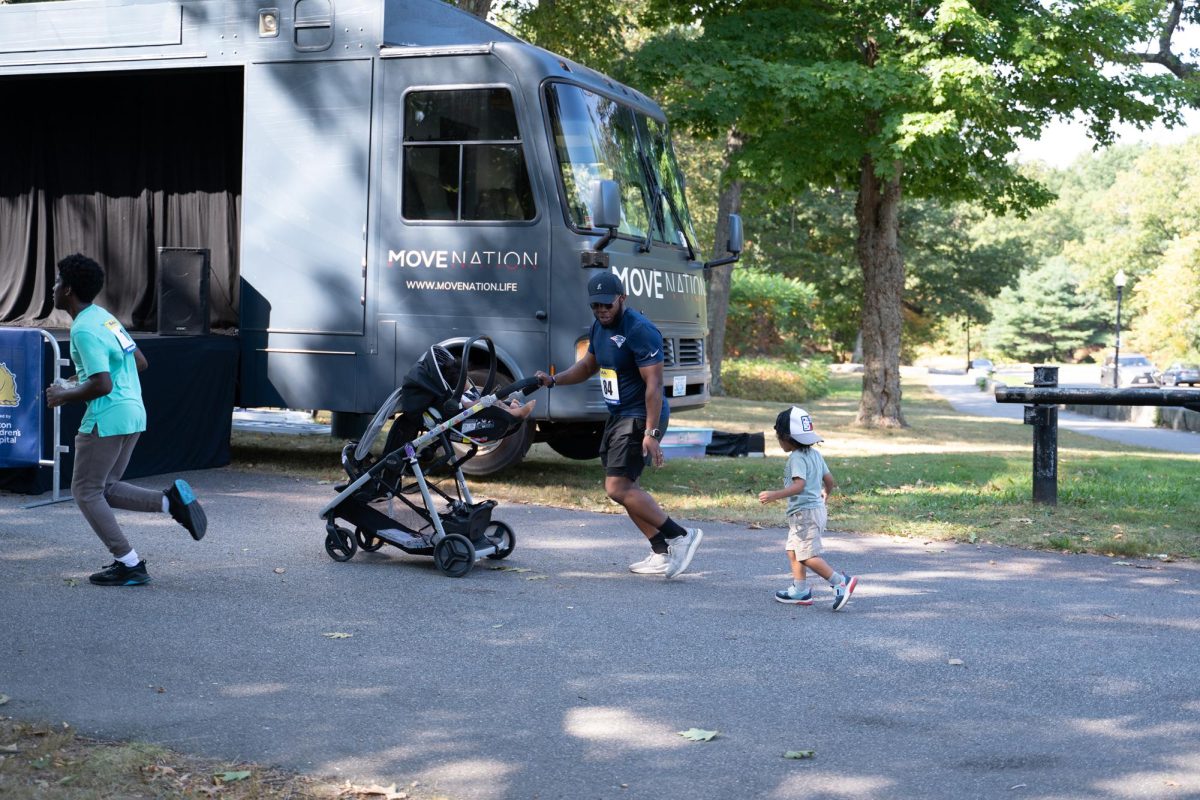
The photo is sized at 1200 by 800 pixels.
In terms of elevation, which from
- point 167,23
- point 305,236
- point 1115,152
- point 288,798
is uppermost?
point 1115,152

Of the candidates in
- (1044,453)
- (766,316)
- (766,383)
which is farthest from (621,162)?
(766,316)

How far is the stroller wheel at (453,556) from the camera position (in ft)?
25.6

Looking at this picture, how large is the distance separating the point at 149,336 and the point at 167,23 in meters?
2.78

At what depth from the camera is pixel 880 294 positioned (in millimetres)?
21406

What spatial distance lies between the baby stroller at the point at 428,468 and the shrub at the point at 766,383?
77.6 feet

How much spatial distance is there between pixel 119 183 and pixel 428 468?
7235 mm

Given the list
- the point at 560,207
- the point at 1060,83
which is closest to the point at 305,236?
the point at 560,207

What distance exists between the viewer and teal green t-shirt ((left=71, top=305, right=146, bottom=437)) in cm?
700

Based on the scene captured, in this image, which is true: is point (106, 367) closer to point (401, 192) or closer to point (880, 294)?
point (401, 192)

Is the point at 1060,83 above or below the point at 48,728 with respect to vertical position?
above

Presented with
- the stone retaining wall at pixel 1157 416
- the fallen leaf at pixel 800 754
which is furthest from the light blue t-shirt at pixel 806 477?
the stone retaining wall at pixel 1157 416

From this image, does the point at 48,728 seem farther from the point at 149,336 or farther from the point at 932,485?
the point at 932,485

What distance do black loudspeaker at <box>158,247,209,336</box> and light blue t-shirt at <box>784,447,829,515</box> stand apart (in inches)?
269

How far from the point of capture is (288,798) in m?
4.26
